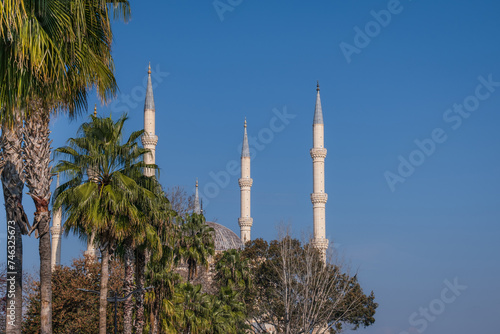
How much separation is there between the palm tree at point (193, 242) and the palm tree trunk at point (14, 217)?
21487mm

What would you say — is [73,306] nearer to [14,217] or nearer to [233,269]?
[233,269]

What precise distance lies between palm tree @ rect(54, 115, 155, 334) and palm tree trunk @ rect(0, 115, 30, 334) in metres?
3.43

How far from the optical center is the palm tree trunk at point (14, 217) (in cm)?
1791

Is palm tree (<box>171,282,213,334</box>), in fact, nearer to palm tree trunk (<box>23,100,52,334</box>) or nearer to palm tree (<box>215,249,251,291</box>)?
palm tree (<box>215,249,251,291</box>)

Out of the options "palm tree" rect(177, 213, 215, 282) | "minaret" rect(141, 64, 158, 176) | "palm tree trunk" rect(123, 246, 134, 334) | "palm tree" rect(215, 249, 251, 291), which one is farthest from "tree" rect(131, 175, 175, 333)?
"minaret" rect(141, 64, 158, 176)

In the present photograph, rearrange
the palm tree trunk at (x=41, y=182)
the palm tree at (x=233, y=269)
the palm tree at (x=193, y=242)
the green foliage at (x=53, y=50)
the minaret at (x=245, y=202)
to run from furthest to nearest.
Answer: the minaret at (x=245, y=202) → the palm tree at (x=233, y=269) → the palm tree at (x=193, y=242) → the palm tree trunk at (x=41, y=182) → the green foliage at (x=53, y=50)

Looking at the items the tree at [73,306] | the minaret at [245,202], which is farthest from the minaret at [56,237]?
the tree at [73,306]

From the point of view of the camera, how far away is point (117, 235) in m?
23.3

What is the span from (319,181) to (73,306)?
101ft

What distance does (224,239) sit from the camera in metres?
84.5

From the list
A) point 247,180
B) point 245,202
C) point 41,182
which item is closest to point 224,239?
point 245,202

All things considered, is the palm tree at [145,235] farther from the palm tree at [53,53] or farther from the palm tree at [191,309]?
the palm tree at [53,53]

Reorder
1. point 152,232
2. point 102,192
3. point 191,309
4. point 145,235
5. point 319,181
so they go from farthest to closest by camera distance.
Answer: point 319,181, point 191,309, point 152,232, point 145,235, point 102,192

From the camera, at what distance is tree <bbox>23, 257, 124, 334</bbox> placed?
41.4 meters
